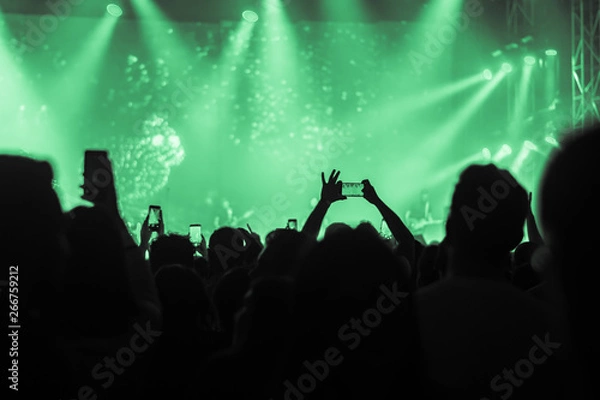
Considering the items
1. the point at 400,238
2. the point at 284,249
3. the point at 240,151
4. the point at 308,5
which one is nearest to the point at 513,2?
the point at 308,5

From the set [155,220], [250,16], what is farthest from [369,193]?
[250,16]

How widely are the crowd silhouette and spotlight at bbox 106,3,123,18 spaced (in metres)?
13.0

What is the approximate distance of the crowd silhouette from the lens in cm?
83

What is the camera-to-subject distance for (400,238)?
132 inches

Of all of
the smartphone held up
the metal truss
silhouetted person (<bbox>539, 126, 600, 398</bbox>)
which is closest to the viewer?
silhouetted person (<bbox>539, 126, 600, 398</bbox>)

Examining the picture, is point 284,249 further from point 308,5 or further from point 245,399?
point 308,5

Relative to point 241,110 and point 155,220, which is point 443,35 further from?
point 155,220

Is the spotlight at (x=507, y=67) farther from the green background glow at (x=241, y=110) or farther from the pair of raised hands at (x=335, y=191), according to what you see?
the pair of raised hands at (x=335, y=191)

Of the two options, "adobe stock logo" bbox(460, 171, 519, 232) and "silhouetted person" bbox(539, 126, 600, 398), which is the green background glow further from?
"silhouetted person" bbox(539, 126, 600, 398)

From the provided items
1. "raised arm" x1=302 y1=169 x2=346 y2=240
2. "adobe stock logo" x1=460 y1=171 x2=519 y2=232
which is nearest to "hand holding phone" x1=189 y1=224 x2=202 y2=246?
"raised arm" x1=302 y1=169 x2=346 y2=240

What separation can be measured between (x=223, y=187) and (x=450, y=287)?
50.5 feet

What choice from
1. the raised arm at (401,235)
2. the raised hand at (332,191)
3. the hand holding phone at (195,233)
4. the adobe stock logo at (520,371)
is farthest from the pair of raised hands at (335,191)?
the hand holding phone at (195,233)

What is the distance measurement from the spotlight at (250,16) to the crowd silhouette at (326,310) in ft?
41.5

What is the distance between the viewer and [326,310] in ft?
4.56
